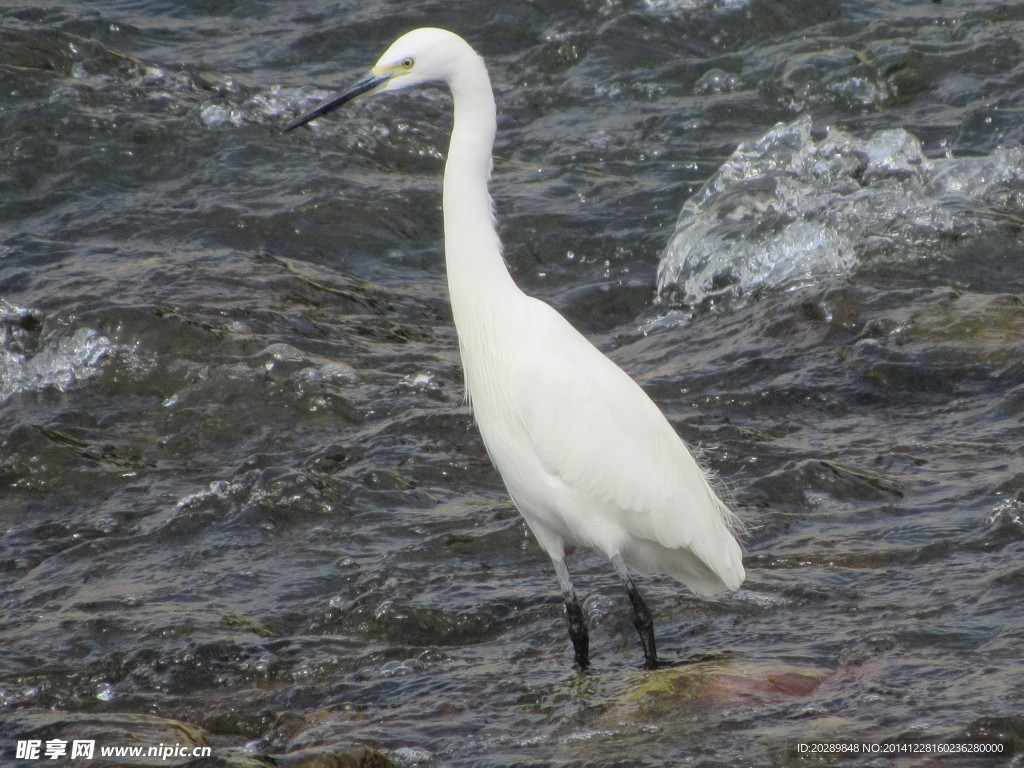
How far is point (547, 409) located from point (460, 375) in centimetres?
241

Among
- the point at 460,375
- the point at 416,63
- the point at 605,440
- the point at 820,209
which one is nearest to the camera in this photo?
the point at 416,63

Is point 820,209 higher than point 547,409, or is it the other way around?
point 820,209

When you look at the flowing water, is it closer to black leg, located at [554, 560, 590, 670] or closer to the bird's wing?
black leg, located at [554, 560, 590, 670]

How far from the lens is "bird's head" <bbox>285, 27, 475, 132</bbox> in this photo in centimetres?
409

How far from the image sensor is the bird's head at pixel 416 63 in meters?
4.09

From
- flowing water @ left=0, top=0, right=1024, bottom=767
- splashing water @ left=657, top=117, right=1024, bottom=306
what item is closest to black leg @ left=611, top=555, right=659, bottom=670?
flowing water @ left=0, top=0, right=1024, bottom=767

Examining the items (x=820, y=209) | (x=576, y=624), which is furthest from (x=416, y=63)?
(x=820, y=209)

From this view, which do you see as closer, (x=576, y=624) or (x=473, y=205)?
(x=473, y=205)

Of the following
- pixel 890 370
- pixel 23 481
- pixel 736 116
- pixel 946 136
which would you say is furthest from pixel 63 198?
pixel 946 136

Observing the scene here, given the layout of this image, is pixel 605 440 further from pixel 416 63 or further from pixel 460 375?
pixel 460 375

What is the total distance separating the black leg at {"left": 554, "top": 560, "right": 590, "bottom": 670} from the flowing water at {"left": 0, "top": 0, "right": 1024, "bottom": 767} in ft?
0.36

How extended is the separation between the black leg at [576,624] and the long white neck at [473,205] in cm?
94

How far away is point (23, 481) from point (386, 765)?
291 centimetres

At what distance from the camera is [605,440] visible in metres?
4.24
